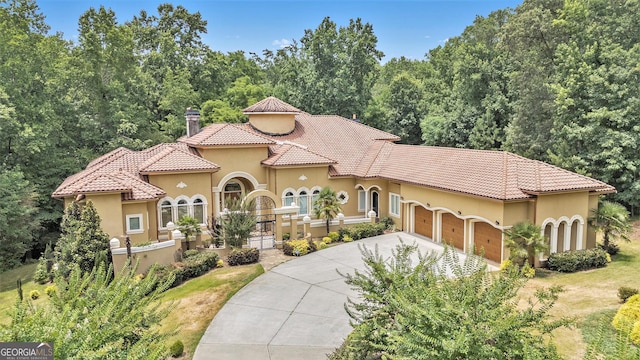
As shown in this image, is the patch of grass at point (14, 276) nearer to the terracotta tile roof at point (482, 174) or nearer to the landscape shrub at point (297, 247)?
the landscape shrub at point (297, 247)

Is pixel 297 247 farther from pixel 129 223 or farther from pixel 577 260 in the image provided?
pixel 577 260

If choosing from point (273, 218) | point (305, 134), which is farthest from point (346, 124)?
point (273, 218)

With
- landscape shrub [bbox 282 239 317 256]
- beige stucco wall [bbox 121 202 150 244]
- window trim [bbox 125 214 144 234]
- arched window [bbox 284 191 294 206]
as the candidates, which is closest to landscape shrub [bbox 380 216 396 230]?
arched window [bbox 284 191 294 206]

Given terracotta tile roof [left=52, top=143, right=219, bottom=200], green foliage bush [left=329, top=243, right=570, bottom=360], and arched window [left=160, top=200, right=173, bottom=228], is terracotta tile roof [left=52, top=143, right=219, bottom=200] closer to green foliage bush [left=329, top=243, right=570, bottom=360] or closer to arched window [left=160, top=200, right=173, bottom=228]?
arched window [left=160, top=200, right=173, bottom=228]

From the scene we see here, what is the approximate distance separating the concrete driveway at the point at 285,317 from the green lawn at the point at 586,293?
7235 mm

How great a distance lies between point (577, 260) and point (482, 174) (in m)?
6.07

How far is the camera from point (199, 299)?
17438 mm

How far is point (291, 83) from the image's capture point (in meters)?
49.8

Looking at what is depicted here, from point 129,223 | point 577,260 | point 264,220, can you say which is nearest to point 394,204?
point 264,220

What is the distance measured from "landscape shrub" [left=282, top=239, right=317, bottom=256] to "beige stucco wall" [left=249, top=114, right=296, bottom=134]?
37.1ft

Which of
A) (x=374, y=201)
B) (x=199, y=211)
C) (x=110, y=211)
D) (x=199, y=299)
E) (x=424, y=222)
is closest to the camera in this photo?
(x=199, y=299)

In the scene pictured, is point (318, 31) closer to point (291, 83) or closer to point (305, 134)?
point (291, 83)

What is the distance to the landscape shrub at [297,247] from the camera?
2323cm

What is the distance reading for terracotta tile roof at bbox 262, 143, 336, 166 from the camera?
26.9 m
